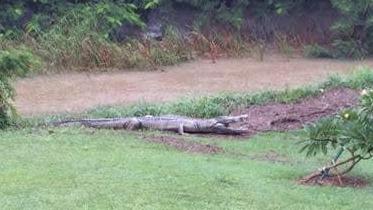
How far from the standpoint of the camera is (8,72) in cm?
1062

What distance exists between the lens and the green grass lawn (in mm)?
6375

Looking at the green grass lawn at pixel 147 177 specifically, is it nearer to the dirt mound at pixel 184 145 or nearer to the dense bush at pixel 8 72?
the dirt mound at pixel 184 145

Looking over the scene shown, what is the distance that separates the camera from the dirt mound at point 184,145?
367 inches

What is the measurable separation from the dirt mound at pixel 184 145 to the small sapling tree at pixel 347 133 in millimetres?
1829

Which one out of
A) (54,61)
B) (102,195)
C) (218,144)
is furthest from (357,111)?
(54,61)

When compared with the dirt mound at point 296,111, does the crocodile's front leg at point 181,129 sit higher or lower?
higher

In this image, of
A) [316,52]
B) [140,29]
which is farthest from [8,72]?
[316,52]

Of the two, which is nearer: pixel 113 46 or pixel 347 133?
pixel 347 133

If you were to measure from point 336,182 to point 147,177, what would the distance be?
5.16 feet

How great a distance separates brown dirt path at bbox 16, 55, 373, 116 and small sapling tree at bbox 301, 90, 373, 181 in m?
5.93

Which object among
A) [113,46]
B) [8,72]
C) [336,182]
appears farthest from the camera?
[113,46]

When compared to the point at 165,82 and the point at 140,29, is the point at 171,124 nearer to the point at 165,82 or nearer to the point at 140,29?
the point at 165,82

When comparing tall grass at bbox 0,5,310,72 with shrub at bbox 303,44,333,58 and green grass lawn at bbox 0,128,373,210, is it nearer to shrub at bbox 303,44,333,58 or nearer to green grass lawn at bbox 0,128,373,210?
shrub at bbox 303,44,333,58

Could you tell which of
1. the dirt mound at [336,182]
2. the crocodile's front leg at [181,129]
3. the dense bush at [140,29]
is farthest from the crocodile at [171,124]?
the dense bush at [140,29]
